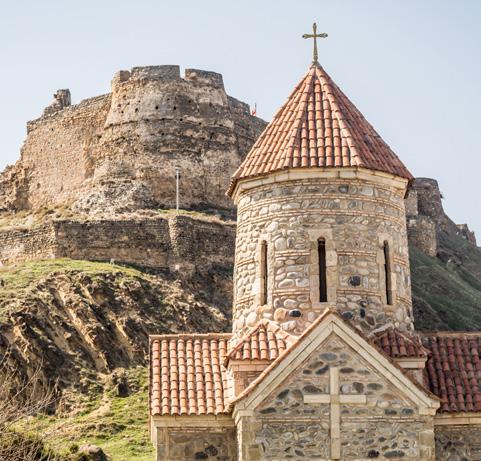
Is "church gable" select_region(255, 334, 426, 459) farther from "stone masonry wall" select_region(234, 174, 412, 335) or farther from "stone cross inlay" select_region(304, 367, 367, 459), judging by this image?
"stone masonry wall" select_region(234, 174, 412, 335)

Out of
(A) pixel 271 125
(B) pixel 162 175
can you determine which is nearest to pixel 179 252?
(B) pixel 162 175

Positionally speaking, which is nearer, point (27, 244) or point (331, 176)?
point (331, 176)

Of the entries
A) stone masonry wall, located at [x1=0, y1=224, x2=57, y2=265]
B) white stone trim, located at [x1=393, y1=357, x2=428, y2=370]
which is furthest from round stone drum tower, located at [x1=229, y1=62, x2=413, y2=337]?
stone masonry wall, located at [x1=0, y1=224, x2=57, y2=265]

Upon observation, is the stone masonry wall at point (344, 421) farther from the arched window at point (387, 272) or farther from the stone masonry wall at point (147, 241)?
the stone masonry wall at point (147, 241)

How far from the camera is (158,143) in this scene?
4484 cm

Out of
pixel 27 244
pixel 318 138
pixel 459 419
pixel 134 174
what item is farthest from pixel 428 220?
pixel 459 419

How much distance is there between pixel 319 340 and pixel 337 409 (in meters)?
0.96

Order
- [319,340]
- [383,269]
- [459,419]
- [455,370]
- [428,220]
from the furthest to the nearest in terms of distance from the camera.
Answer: [428,220] < [383,269] < [455,370] < [459,419] < [319,340]

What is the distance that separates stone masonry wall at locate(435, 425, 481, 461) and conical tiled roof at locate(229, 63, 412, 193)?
399 cm

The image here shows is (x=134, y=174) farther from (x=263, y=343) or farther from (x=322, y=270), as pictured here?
(x=263, y=343)

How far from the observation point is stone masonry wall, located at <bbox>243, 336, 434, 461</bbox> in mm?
17375

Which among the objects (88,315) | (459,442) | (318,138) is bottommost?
(459,442)

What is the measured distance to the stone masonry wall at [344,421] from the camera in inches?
684

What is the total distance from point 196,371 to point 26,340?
54.4 ft
